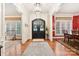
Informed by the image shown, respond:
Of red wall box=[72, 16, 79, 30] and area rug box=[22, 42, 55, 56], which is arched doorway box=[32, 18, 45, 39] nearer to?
area rug box=[22, 42, 55, 56]

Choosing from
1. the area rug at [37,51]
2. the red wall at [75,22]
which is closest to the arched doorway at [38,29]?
the area rug at [37,51]

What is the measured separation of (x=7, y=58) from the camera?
7.39 ft

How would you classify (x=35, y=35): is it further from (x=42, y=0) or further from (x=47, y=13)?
(x=42, y=0)

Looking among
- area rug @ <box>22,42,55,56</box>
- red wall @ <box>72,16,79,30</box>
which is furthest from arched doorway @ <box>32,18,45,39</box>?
red wall @ <box>72,16,79,30</box>

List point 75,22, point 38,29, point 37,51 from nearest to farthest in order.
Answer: point 75,22 < point 38,29 < point 37,51


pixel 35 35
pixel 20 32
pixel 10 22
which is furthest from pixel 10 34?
pixel 35 35

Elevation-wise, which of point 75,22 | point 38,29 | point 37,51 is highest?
point 75,22

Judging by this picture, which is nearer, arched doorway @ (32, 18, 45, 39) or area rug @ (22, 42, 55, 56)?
area rug @ (22, 42, 55, 56)

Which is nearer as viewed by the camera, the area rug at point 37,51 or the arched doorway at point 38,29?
the area rug at point 37,51

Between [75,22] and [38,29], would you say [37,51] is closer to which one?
[38,29]

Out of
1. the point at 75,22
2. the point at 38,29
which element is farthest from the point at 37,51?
the point at 75,22

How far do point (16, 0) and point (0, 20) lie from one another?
0.40 meters

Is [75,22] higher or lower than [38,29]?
higher

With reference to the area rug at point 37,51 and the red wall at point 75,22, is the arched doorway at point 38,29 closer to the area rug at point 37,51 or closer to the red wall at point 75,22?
the area rug at point 37,51
